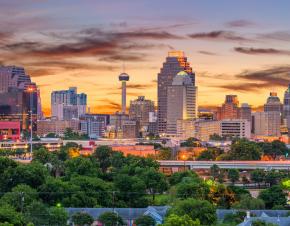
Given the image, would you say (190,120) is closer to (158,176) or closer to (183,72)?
(183,72)

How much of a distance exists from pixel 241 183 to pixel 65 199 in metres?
27.3

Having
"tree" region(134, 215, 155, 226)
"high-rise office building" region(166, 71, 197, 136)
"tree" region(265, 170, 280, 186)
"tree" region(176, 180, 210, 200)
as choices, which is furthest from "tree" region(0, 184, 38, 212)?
"high-rise office building" region(166, 71, 197, 136)

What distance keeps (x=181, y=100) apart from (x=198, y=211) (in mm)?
145119

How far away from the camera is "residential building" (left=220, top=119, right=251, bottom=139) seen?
158 meters

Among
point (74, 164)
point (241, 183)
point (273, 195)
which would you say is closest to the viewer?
point (273, 195)

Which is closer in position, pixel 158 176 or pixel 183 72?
pixel 158 176

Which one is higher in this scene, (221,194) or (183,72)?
(183,72)

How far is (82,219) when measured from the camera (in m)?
31.9

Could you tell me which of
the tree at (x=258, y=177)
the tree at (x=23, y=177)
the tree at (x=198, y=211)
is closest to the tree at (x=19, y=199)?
the tree at (x=23, y=177)

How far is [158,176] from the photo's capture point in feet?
160

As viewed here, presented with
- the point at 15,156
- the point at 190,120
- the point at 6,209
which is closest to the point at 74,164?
the point at 6,209

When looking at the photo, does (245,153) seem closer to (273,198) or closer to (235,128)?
(273,198)

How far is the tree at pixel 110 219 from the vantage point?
32.0 metres

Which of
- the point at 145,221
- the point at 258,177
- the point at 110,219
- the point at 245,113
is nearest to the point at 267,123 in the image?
the point at 245,113
